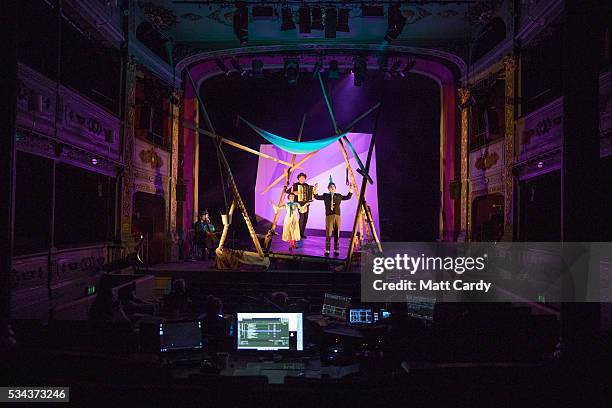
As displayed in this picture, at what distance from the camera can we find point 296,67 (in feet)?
45.4

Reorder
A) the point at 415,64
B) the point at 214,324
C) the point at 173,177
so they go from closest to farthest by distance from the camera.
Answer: the point at 214,324, the point at 173,177, the point at 415,64

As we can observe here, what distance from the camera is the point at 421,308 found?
555cm

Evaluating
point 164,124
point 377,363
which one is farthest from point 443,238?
point 377,363

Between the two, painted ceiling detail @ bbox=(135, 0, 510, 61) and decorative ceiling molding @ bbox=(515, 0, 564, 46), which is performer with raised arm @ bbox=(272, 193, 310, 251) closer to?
painted ceiling detail @ bbox=(135, 0, 510, 61)

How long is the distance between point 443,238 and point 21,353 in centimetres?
1338

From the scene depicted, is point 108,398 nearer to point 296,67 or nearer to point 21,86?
point 21,86

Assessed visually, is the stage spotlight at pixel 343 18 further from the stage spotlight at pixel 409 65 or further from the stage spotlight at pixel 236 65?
the stage spotlight at pixel 236 65

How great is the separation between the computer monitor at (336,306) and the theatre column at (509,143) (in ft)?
22.3

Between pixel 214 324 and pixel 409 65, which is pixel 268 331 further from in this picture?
pixel 409 65

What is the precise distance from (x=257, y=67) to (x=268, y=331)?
11.0 m

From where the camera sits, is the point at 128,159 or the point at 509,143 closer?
the point at 509,143

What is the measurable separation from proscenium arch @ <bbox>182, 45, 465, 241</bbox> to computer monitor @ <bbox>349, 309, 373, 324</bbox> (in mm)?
9804

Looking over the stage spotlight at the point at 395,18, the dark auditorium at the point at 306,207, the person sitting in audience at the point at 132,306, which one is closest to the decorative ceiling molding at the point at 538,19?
the dark auditorium at the point at 306,207

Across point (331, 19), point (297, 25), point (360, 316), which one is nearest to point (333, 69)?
point (297, 25)
